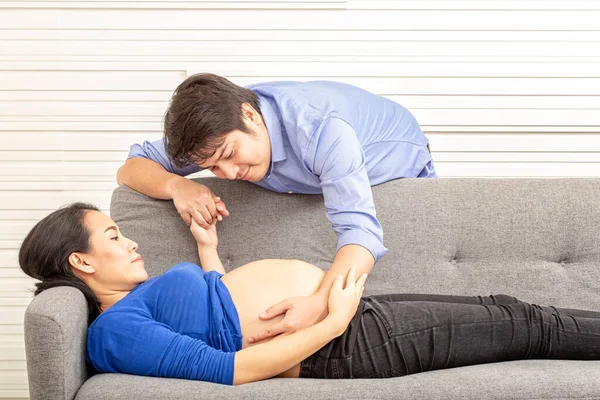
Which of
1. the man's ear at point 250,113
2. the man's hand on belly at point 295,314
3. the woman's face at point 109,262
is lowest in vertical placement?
the man's hand on belly at point 295,314

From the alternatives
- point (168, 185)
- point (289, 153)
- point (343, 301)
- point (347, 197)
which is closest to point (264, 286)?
point (343, 301)

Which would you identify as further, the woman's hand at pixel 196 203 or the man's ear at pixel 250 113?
the woman's hand at pixel 196 203

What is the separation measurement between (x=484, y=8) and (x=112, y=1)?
143cm

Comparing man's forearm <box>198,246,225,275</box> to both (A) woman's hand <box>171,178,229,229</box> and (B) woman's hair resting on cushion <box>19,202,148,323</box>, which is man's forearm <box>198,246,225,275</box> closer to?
(A) woman's hand <box>171,178,229,229</box>

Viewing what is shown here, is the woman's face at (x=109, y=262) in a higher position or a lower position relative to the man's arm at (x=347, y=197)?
lower

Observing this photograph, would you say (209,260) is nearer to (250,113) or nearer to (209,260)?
(209,260)

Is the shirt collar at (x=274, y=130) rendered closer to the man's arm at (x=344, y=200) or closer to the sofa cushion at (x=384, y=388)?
the man's arm at (x=344, y=200)

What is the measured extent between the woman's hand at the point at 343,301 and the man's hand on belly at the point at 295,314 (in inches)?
1.5

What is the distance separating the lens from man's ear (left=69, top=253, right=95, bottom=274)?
6.28ft

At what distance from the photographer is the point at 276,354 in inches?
67.0

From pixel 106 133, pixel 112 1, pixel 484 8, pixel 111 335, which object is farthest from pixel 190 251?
pixel 484 8

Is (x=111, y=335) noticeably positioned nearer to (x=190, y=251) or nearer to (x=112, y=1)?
(x=190, y=251)

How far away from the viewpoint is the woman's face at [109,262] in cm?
192

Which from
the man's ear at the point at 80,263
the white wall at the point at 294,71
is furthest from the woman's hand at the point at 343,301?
the white wall at the point at 294,71
